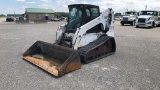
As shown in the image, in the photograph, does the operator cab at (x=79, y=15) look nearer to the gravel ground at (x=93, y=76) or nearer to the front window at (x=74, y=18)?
the front window at (x=74, y=18)

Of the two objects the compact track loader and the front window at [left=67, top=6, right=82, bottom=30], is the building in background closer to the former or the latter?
the front window at [left=67, top=6, right=82, bottom=30]

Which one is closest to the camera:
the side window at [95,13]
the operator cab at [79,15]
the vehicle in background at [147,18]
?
the operator cab at [79,15]

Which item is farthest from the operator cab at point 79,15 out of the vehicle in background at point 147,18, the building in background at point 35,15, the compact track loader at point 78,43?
the building in background at point 35,15

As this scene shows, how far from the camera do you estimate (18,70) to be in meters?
5.51

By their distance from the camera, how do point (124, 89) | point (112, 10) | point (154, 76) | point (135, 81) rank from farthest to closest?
1. point (112, 10)
2. point (154, 76)
3. point (135, 81)
4. point (124, 89)

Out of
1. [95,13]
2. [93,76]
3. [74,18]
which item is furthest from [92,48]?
[95,13]

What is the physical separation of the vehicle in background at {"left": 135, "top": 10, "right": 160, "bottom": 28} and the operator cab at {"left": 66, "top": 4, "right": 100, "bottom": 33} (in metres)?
15.2

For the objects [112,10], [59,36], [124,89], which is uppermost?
[112,10]

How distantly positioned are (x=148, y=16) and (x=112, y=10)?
15.0m

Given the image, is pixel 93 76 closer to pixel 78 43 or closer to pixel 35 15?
pixel 78 43

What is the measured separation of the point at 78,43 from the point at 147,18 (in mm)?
16975

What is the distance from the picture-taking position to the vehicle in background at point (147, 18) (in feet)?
70.0

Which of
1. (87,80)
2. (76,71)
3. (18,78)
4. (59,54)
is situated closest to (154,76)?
(87,80)

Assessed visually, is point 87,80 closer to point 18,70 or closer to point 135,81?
point 135,81
